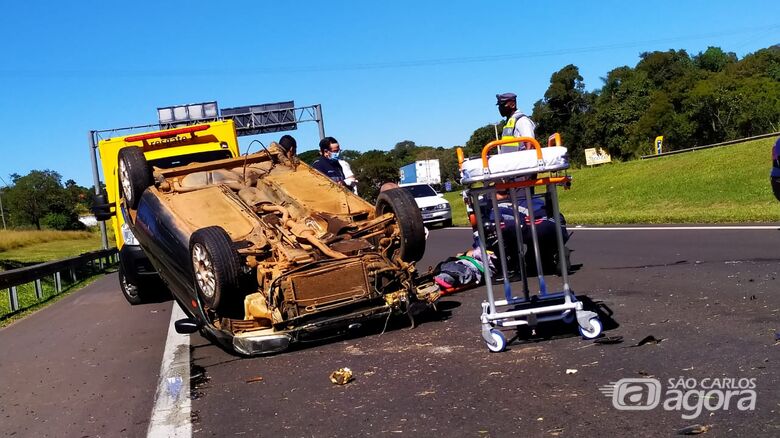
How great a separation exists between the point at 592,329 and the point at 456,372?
1150 millimetres

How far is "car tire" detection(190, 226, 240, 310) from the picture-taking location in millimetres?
6750

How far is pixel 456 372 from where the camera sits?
552 cm

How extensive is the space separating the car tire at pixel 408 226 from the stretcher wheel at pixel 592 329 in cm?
230

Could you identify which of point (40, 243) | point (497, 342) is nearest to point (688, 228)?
point (497, 342)

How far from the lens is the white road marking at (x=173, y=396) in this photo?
4961 millimetres

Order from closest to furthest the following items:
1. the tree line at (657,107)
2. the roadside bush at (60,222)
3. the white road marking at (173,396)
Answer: the white road marking at (173,396) → the tree line at (657,107) → the roadside bush at (60,222)

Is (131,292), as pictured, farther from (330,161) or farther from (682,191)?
(682,191)

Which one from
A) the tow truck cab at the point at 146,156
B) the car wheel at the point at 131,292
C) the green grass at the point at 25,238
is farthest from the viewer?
the green grass at the point at 25,238

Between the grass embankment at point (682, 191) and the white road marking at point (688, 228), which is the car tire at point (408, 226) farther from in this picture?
the grass embankment at point (682, 191)

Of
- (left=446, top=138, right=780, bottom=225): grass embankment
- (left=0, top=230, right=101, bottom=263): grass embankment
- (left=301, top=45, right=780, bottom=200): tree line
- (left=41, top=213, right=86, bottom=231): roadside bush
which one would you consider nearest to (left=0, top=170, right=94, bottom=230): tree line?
(left=41, top=213, right=86, bottom=231): roadside bush

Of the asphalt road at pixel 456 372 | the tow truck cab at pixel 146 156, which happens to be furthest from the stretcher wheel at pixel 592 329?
the tow truck cab at pixel 146 156

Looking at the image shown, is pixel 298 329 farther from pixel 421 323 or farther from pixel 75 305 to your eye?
pixel 75 305

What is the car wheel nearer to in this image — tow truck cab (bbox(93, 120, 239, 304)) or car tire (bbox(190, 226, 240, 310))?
tow truck cab (bbox(93, 120, 239, 304))

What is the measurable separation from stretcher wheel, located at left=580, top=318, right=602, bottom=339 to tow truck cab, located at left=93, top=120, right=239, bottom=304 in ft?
22.9
